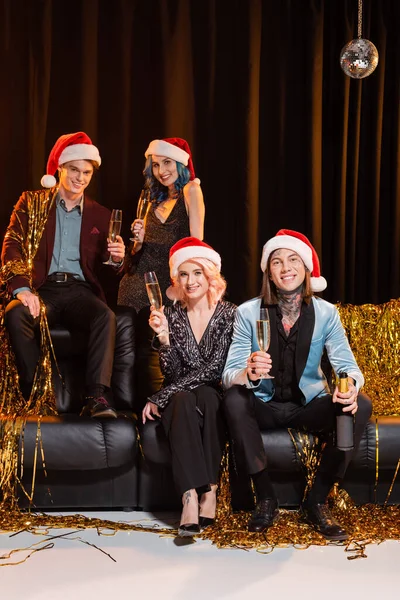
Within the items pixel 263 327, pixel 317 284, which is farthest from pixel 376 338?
pixel 263 327

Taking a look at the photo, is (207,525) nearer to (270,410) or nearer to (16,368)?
(270,410)

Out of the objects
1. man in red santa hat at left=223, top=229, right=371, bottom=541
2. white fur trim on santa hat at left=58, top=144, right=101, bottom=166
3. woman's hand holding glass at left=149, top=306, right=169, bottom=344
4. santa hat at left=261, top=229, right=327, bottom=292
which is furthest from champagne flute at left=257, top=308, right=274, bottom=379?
white fur trim on santa hat at left=58, top=144, right=101, bottom=166

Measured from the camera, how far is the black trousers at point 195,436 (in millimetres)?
3096

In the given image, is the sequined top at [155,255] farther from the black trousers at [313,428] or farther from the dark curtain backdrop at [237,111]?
the black trousers at [313,428]

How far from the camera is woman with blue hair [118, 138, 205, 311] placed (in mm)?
4328

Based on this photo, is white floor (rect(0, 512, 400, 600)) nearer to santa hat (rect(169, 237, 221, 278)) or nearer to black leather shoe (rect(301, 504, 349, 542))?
black leather shoe (rect(301, 504, 349, 542))

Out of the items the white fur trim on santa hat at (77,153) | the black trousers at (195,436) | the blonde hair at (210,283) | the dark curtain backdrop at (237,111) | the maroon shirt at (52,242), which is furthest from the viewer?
the dark curtain backdrop at (237,111)

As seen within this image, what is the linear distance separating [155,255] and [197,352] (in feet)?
3.25

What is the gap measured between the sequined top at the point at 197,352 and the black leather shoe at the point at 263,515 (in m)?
0.57

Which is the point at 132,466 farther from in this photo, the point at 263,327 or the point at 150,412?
the point at 263,327

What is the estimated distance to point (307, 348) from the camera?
3393mm

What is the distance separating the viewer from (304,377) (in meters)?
3.38

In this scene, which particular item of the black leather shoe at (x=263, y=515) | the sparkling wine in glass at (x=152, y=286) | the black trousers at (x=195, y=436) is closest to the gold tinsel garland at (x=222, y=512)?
the black leather shoe at (x=263, y=515)

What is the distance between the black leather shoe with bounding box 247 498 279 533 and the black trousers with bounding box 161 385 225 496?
20cm
